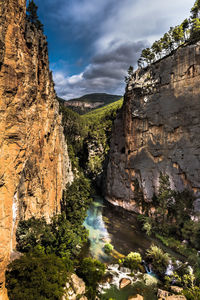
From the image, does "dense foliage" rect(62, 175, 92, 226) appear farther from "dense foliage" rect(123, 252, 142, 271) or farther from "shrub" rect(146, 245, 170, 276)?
"shrub" rect(146, 245, 170, 276)

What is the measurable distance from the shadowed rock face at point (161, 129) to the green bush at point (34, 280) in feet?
77.4

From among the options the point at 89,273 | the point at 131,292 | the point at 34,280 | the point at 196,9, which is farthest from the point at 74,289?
the point at 196,9

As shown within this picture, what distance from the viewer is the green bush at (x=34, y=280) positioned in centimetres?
1005

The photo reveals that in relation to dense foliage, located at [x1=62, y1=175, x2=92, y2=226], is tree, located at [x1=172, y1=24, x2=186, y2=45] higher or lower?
higher

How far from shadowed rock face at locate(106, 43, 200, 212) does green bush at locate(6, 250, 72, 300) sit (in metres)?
23.6

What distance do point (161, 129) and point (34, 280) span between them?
95.7 ft

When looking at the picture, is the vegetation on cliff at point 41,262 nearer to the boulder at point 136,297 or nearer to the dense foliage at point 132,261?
the dense foliage at point 132,261

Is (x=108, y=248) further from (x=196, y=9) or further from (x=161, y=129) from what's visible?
→ (x=196, y=9)

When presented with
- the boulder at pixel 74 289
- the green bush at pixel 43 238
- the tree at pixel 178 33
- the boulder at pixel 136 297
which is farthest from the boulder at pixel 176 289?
the tree at pixel 178 33

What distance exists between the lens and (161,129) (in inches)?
1273

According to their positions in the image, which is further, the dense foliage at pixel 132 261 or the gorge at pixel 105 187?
the dense foliage at pixel 132 261

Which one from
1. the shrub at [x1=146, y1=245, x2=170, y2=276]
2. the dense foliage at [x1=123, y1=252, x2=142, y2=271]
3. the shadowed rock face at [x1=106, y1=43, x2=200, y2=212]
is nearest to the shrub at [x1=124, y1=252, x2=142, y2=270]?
the dense foliage at [x1=123, y1=252, x2=142, y2=271]

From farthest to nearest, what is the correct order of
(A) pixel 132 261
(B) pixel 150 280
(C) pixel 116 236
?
(C) pixel 116 236
(A) pixel 132 261
(B) pixel 150 280

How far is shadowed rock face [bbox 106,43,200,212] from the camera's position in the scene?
27.2 meters
